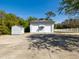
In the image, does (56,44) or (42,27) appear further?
(42,27)

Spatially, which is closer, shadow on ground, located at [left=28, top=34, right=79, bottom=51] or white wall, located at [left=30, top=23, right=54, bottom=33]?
shadow on ground, located at [left=28, top=34, right=79, bottom=51]

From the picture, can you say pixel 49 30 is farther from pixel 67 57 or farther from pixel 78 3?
pixel 67 57

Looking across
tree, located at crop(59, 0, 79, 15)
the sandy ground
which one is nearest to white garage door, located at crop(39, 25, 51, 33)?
tree, located at crop(59, 0, 79, 15)

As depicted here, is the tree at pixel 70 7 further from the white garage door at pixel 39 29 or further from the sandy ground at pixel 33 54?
the white garage door at pixel 39 29

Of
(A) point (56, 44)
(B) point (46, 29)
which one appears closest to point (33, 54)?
(A) point (56, 44)

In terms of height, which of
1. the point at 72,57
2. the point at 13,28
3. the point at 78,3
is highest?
the point at 78,3

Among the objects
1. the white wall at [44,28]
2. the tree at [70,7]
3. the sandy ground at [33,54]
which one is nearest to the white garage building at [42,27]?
the white wall at [44,28]

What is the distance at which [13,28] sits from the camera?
32.2m

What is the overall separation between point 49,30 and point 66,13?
2185cm

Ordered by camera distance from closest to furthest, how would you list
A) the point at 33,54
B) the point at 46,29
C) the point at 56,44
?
the point at 33,54
the point at 56,44
the point at 46,29

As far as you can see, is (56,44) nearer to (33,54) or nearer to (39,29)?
(33,54)

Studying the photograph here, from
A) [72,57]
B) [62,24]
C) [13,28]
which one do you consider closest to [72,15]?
[72,57]

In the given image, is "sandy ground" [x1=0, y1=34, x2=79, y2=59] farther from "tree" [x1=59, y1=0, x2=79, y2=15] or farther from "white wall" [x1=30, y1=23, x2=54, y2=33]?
"white wall" [x1=30, y1=23, x2=54, y2=33]

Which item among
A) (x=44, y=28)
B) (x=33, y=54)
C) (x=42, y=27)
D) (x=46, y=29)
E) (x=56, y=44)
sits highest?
(x=42, y=27)
